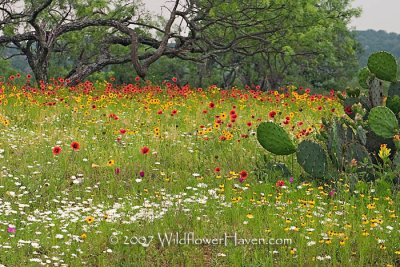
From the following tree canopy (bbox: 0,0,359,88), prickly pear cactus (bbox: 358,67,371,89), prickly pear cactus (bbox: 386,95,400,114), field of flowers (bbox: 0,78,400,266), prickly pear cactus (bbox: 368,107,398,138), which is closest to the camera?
field of flowers (bbox: 0,78,400,266)

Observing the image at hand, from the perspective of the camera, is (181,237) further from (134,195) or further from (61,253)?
(134,195)

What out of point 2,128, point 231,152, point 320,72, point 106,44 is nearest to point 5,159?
point 2,128

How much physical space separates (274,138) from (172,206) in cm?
168

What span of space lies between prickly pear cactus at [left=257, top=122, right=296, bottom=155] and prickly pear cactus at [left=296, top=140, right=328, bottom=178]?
0.47 feet

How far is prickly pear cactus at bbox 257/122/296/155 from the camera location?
6254 millimetres

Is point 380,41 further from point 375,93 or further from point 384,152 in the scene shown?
point 384,152

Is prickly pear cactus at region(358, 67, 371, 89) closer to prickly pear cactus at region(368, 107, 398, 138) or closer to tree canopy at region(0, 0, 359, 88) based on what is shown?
prickly pear cactus at region(368, 107, 398, 138)

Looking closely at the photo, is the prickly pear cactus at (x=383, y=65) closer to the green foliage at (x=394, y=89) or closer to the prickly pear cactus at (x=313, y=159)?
the green foliage at (x=394, y=89)

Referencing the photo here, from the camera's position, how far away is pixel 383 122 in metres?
5.93

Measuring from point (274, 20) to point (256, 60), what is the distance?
623 inches

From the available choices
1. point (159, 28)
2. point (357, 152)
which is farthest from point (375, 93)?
point (159, 28)

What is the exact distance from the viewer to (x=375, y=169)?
6.41 metres

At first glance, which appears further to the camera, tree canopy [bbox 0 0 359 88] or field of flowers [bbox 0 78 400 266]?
tree canopy [bbox 0 0 359 88]

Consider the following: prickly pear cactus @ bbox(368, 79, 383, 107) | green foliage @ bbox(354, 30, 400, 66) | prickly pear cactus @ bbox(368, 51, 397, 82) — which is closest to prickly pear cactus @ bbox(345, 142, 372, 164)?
prickly pear cactus @ bbox(368, 79, 383, 107)
